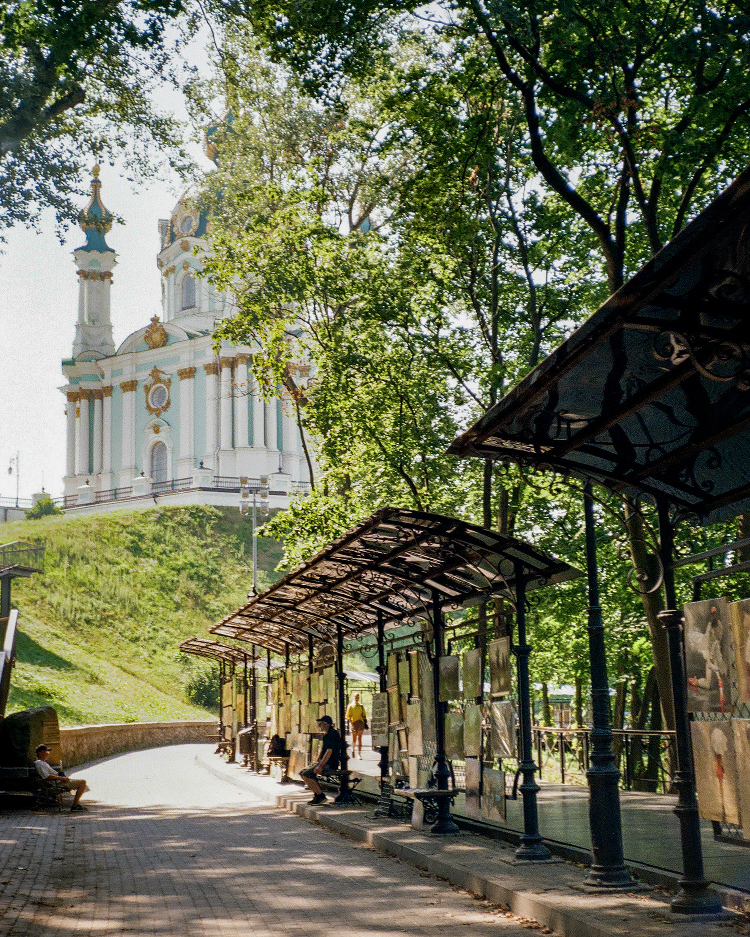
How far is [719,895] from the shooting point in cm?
799

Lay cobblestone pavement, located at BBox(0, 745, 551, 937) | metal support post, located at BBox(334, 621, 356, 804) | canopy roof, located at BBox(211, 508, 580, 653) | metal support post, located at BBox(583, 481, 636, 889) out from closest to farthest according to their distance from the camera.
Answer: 1. cobblestone pavement, located at BBox(0, 745, 551, 937)
2. metal support post, located at BBox(583, 481, 636, 889)
3. canopy roof, located at BBox(211, 508, 580, 653)
4. metal support post, located at BBox(334, 621, 356, 804)

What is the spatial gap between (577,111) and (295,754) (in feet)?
44.6

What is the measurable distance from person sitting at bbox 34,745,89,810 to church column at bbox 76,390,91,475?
6126 centimetres

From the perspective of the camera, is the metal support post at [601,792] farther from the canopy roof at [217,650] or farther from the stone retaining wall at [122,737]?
the stone retaining wall at [122,737]

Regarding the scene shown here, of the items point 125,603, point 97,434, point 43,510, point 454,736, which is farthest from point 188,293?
point 454,736

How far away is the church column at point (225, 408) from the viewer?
7238 centimetres

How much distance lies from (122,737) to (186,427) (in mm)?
39527

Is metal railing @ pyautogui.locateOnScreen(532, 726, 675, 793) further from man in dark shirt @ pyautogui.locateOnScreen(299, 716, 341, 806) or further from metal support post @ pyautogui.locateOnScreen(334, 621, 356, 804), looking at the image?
man in dark shirt @ pyautogui.locateOnScreen(299, 716, 341, 806)

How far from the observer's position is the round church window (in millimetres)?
76750

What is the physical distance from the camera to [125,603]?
58750mm

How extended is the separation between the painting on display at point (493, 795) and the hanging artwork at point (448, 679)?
5.11ft

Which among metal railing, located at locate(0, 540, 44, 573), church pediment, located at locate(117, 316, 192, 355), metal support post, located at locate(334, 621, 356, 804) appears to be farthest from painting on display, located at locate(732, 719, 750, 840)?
church pediment, located at locate(117, 316, 192, 355)

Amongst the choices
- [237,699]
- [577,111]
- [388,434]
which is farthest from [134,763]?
[577,111]

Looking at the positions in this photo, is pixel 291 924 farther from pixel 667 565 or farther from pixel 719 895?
pixel 667 565
